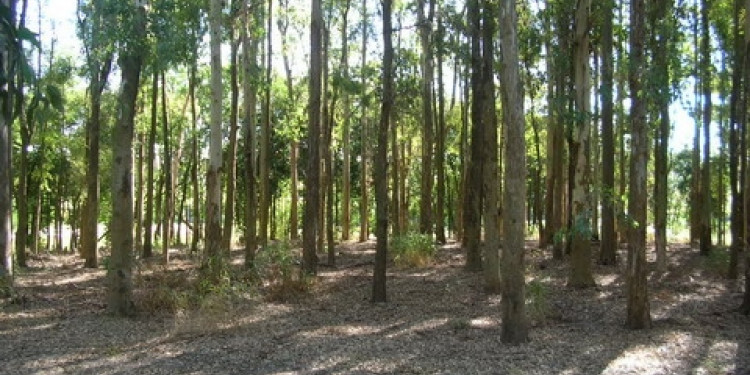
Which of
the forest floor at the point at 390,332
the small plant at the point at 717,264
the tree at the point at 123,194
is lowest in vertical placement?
the forest floor at the point at 390,332

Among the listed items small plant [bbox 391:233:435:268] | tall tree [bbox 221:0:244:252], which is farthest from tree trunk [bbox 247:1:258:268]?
small plant [bbox 391:233:435:268]

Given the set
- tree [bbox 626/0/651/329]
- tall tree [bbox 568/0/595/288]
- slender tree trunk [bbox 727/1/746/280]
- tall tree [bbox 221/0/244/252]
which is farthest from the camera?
tall tree [bbox 221/0/244/252]

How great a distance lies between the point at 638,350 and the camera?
26.2ft

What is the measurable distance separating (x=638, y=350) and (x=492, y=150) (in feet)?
14.9

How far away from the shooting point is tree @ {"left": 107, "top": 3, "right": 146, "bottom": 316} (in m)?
9.88

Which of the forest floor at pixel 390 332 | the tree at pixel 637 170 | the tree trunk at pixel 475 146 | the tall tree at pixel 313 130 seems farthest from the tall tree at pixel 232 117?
the tree at pixel 637 170

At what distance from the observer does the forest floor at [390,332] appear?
743 cm

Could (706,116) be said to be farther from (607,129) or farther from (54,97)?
(54,97)

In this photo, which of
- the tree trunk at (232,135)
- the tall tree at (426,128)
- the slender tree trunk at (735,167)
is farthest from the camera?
the tall tree at (426,128)

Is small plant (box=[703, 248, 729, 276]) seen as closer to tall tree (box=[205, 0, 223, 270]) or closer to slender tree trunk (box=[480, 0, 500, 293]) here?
slender tree trunk (box=[480, 0, 500, 293])

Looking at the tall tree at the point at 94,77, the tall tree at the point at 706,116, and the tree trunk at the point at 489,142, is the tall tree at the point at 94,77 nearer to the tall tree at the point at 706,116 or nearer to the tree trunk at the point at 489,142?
the tree trunk at the point at 489,142

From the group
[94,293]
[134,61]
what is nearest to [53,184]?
[94,293]

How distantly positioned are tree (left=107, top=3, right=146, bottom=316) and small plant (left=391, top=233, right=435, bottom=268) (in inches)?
290

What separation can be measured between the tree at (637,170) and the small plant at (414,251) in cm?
745
